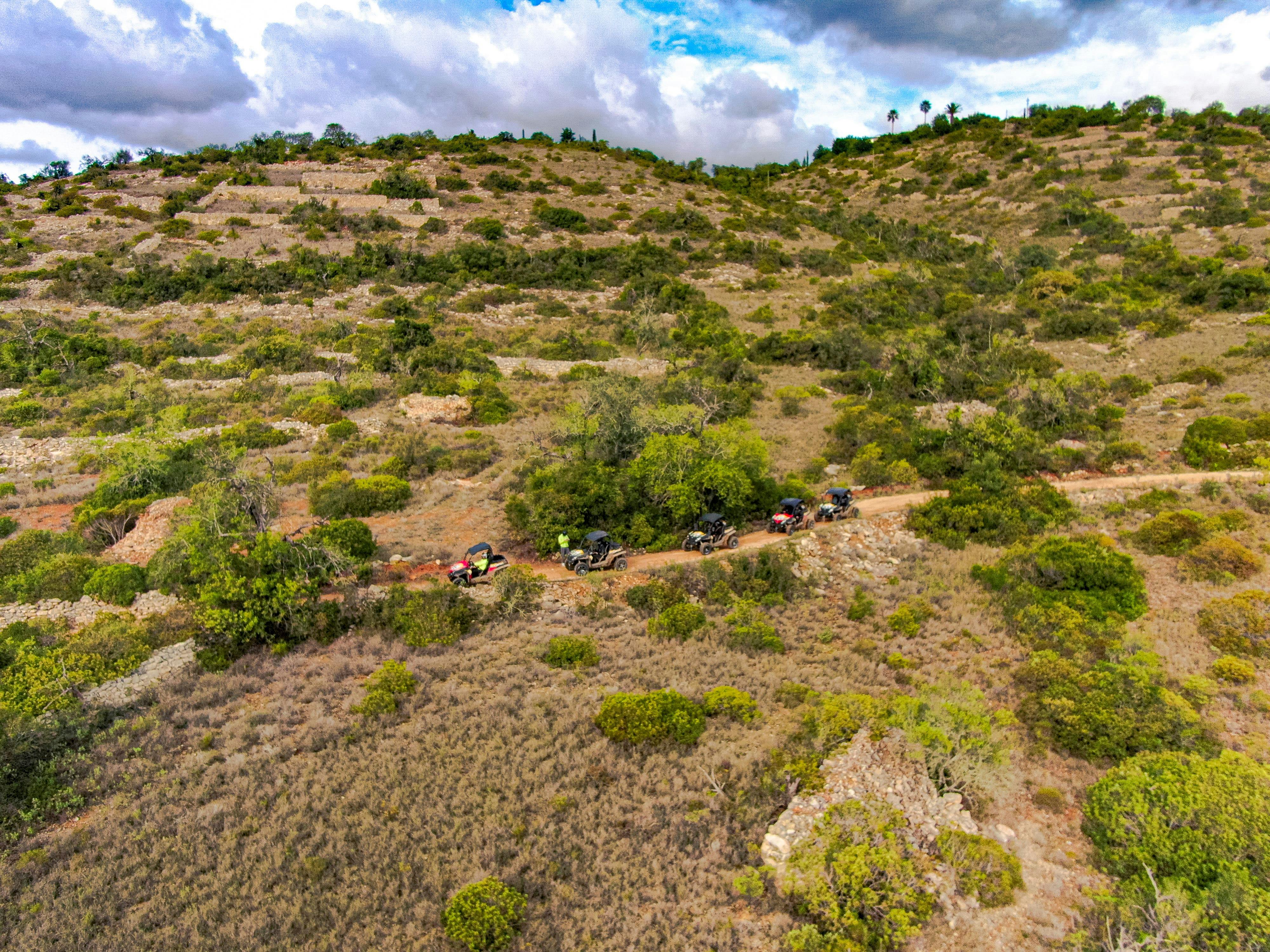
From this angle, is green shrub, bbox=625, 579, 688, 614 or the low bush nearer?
green shrub, bbox=625, 579, 688, 614

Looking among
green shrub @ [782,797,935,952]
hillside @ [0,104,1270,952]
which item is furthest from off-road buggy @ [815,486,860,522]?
green shrub @ [782,797,935,952]

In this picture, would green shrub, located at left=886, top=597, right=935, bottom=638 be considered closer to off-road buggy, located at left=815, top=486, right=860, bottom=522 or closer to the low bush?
off-road buggy, located at left=815, top=486, right=860, bottom=522

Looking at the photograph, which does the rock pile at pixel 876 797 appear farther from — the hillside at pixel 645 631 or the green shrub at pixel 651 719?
Answer: the green shrub at pixel 651 719

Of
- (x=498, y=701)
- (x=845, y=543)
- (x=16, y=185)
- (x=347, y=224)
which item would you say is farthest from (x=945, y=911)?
(x=16, y=185)

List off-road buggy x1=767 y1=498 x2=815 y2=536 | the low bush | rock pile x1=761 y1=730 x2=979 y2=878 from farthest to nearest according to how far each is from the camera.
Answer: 1. off-road buggy x1=767 y1=498 x2=815 y2=536
2. the low bush
3. rock pile x1=761 y1=730 x2=979 y2=878

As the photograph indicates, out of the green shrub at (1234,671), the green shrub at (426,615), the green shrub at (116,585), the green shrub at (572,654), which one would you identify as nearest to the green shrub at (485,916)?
the green shrub at (572,654)

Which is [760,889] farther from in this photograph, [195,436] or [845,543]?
[195,436]

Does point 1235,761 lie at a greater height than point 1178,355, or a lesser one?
lesser
